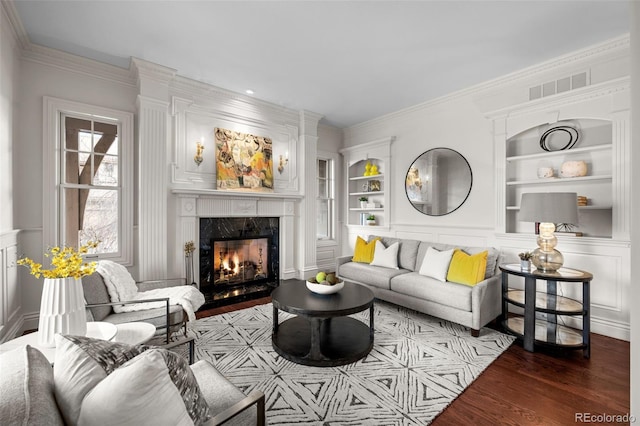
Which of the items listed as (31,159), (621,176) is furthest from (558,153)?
(31,159)

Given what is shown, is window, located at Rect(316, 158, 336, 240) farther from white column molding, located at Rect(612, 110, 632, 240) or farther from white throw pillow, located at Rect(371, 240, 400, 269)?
white column molding, located at Rect(612, 110, 632, 240)

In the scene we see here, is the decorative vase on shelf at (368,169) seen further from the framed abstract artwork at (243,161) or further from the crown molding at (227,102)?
the framed abstract artwork at (243,161)

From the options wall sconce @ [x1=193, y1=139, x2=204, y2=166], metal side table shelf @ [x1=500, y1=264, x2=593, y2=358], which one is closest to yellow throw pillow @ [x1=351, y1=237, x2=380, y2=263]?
metal side table shelf @ [x1=500, y1=264, x2=593, y2=358]

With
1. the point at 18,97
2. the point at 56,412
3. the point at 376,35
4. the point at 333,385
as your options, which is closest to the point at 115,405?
the point at 56,412

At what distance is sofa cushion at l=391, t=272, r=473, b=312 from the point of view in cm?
308

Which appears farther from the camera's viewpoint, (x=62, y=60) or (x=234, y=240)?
(x=234, y=240)

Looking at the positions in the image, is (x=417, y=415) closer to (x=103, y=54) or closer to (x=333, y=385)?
(x=333, y=385)

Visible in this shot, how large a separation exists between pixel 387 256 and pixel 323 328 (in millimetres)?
1638

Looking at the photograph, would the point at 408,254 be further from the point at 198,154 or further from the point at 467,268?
the point at 198,154

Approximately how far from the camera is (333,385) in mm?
2211

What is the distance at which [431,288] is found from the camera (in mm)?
3352

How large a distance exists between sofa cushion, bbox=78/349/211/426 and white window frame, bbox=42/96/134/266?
3.19 m

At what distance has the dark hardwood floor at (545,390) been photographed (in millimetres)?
1903
